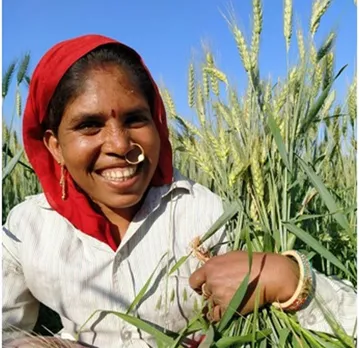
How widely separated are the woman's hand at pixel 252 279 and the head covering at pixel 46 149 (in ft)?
1.04

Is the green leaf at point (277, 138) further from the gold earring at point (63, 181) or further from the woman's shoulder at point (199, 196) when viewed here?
the gold earring at point (63, 181)

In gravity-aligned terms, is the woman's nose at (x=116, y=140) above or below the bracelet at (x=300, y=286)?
above

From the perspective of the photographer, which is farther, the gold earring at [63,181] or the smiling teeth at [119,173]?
the gold earring at [63,181]

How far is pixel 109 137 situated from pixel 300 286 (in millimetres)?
436

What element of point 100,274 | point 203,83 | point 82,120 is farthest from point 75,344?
point 203,83

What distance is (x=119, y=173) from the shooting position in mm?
1139

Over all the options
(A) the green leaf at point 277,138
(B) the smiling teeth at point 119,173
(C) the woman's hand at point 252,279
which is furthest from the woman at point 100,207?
(A) the green leaf at point 277,138

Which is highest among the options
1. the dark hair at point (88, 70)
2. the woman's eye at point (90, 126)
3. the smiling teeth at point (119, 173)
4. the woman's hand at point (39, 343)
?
the dark hair at point (88, 70)

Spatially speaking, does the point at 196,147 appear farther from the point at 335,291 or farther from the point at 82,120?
the point at 335,291

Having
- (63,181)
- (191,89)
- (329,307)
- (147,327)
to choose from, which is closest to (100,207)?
(63,181)

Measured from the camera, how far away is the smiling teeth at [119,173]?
1.14 m

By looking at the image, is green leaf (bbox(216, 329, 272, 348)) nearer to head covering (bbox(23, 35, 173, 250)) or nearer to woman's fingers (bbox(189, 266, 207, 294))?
woman's fingers (bbox(189, 266, 207, 294))

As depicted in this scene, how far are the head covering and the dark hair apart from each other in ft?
0.04

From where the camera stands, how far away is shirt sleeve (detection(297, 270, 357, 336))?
0.95 metres
